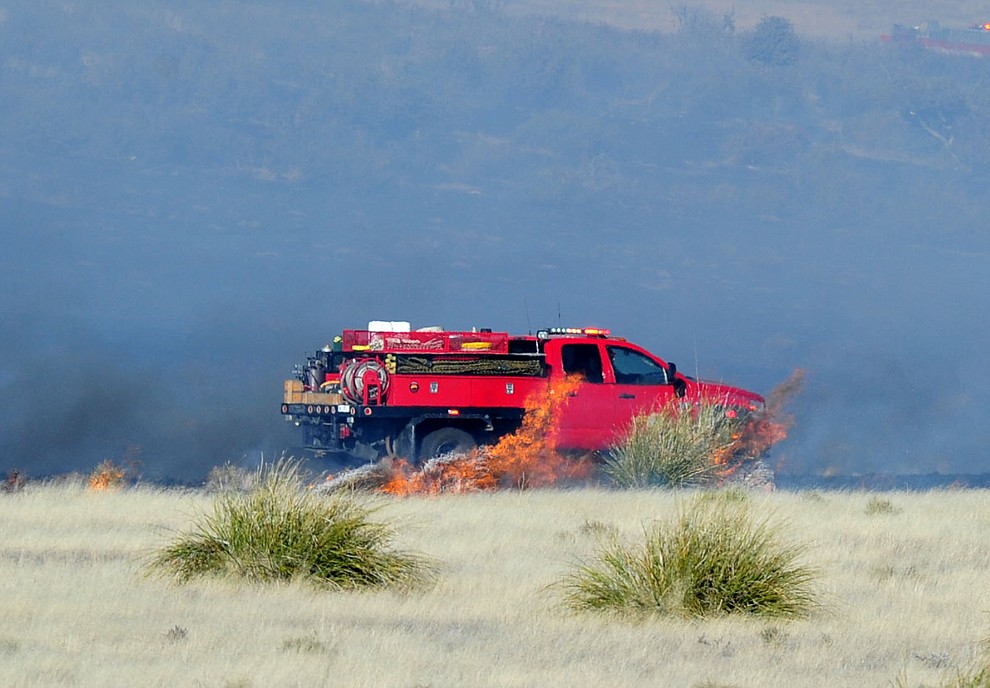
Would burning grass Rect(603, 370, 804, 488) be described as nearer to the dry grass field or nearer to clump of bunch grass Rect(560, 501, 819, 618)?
the dry grass field

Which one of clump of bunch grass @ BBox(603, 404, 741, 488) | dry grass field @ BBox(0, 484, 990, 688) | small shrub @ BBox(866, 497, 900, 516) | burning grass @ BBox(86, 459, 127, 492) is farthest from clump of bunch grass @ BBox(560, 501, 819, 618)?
burning grass @ BBox(86, 459, 127, 492)

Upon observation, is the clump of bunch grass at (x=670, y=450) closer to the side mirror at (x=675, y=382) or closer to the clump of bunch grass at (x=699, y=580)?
the side mirror at (x=675, y=382)

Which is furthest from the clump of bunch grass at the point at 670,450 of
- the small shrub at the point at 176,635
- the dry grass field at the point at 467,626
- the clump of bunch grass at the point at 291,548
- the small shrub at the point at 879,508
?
the small shrub at the point at 176,635

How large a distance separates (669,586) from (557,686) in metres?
2.65

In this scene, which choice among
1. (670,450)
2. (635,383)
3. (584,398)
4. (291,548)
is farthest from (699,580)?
(635,383)

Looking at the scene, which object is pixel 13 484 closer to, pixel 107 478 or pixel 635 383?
pixel 107 478

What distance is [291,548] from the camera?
41.7ft

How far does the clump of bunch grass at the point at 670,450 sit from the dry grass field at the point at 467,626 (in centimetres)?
625

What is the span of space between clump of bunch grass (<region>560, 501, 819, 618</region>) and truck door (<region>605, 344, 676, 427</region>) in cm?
1226

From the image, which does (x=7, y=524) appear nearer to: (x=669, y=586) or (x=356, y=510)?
(x=356, y=510)

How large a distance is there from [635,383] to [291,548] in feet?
40.8

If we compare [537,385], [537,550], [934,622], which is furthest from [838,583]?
[537,385]

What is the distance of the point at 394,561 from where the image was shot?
1294cm

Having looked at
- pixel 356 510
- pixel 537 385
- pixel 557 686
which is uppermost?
pixel 537 385
